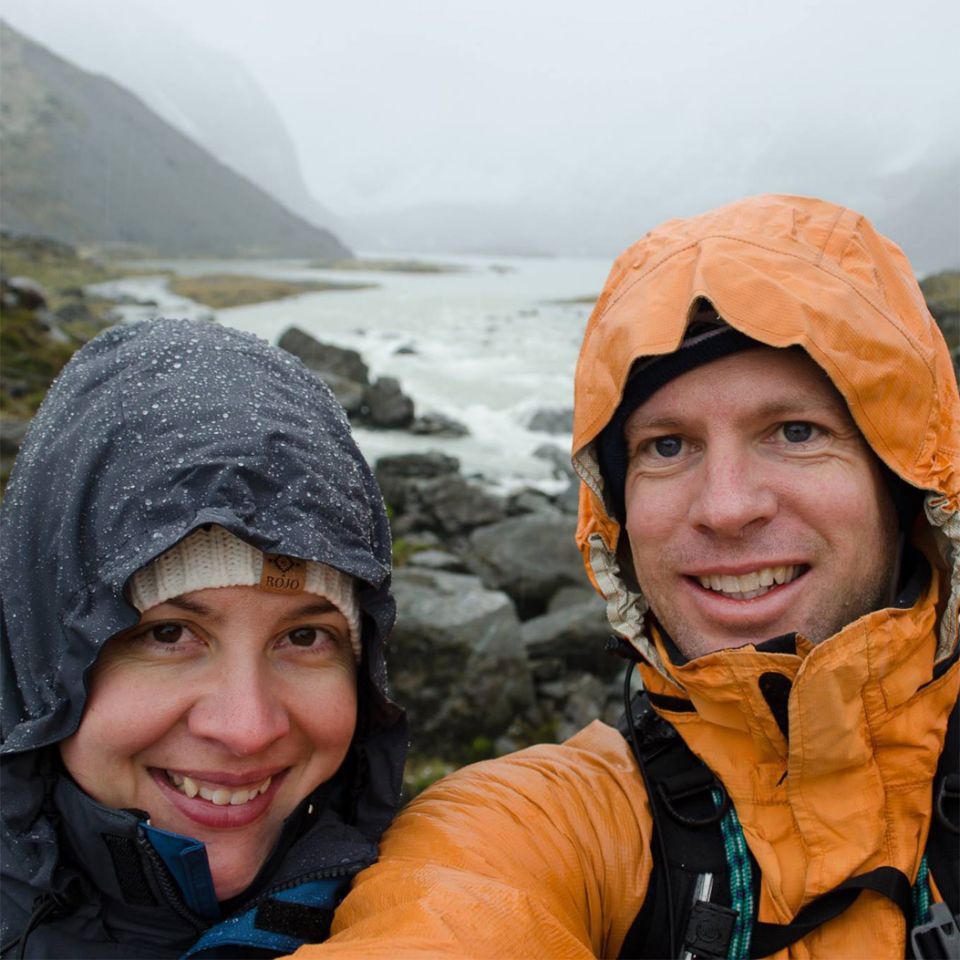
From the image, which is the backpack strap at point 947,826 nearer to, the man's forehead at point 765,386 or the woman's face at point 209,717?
the man's forehead at point 765,386

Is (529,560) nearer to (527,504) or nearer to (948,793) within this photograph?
(527,504)

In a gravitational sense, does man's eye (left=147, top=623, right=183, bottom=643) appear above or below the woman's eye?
above

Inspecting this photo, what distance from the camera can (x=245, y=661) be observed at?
1896mm

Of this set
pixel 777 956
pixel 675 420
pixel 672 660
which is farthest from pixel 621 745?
pixel 675 420

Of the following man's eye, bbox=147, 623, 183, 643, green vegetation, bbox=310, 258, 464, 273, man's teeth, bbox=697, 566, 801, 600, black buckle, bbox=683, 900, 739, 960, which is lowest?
black buckle, bbox=683, 900, 739, 960

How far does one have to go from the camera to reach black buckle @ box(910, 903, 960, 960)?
6.35 ft

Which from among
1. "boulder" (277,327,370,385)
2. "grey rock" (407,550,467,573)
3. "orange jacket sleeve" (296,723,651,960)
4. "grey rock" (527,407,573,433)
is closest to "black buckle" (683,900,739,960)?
"orange jacket sleeve" (296,723,651,960)

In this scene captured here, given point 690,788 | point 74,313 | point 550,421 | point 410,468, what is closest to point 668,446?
point 690,788

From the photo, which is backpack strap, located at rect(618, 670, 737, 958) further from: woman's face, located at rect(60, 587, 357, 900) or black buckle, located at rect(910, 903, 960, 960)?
woman's face, located at rect(60, 587, 357, 900)

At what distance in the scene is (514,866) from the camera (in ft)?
A: 6.56

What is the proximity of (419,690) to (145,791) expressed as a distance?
4.11 metres

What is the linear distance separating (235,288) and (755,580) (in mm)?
72706

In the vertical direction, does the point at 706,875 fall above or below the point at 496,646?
above

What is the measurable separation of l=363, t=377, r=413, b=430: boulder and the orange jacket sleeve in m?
19.4
